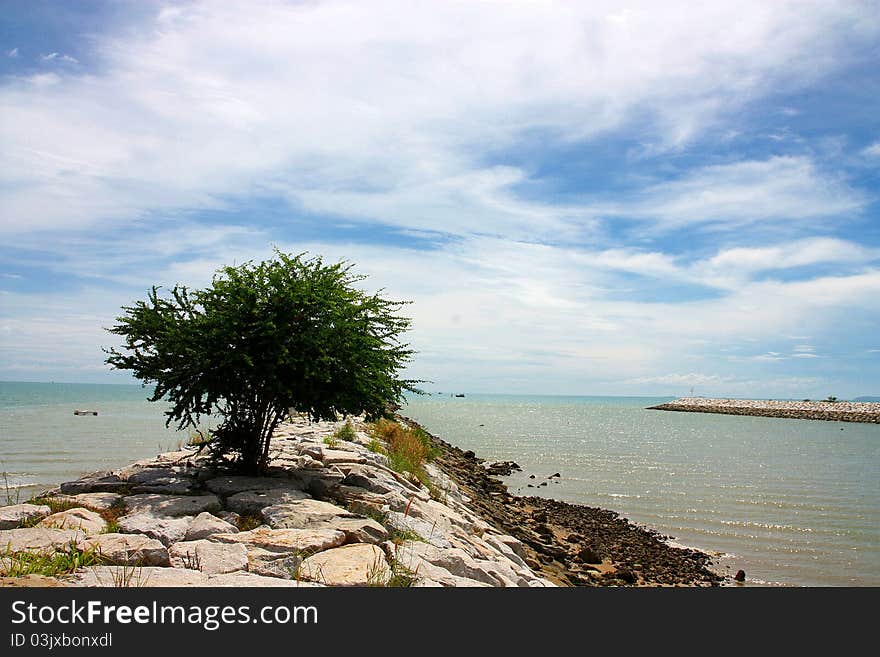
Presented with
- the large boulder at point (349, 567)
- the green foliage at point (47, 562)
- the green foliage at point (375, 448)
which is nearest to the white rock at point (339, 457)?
the green foliage at point (375, 448)

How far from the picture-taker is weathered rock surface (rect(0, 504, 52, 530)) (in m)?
6.84

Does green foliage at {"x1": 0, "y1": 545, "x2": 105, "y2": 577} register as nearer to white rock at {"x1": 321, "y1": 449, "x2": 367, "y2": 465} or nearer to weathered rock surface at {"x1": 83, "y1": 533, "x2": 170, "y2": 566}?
weathered rock surface at {"x1": 83, "y1": 533, "x2": 170, "y2": 566}

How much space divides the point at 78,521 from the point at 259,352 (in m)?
3.30

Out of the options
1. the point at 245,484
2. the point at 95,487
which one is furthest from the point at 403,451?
the point at 95,487

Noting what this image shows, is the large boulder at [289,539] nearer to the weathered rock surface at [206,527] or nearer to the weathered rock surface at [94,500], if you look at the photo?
the weathered rock surface at [206,527]

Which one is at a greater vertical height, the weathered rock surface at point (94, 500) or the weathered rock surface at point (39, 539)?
the weathered rock surface at point (39, 539)

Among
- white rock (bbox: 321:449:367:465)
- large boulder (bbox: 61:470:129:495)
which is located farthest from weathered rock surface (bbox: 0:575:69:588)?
white rock (bbox: 321:449:367:465)

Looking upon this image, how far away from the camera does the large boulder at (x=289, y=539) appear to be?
6.37 meters

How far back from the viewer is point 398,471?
39.9ft

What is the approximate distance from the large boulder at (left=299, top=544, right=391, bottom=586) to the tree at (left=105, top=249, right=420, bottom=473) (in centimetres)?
332

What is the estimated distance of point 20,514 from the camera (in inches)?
275

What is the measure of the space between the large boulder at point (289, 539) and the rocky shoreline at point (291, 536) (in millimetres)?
15
